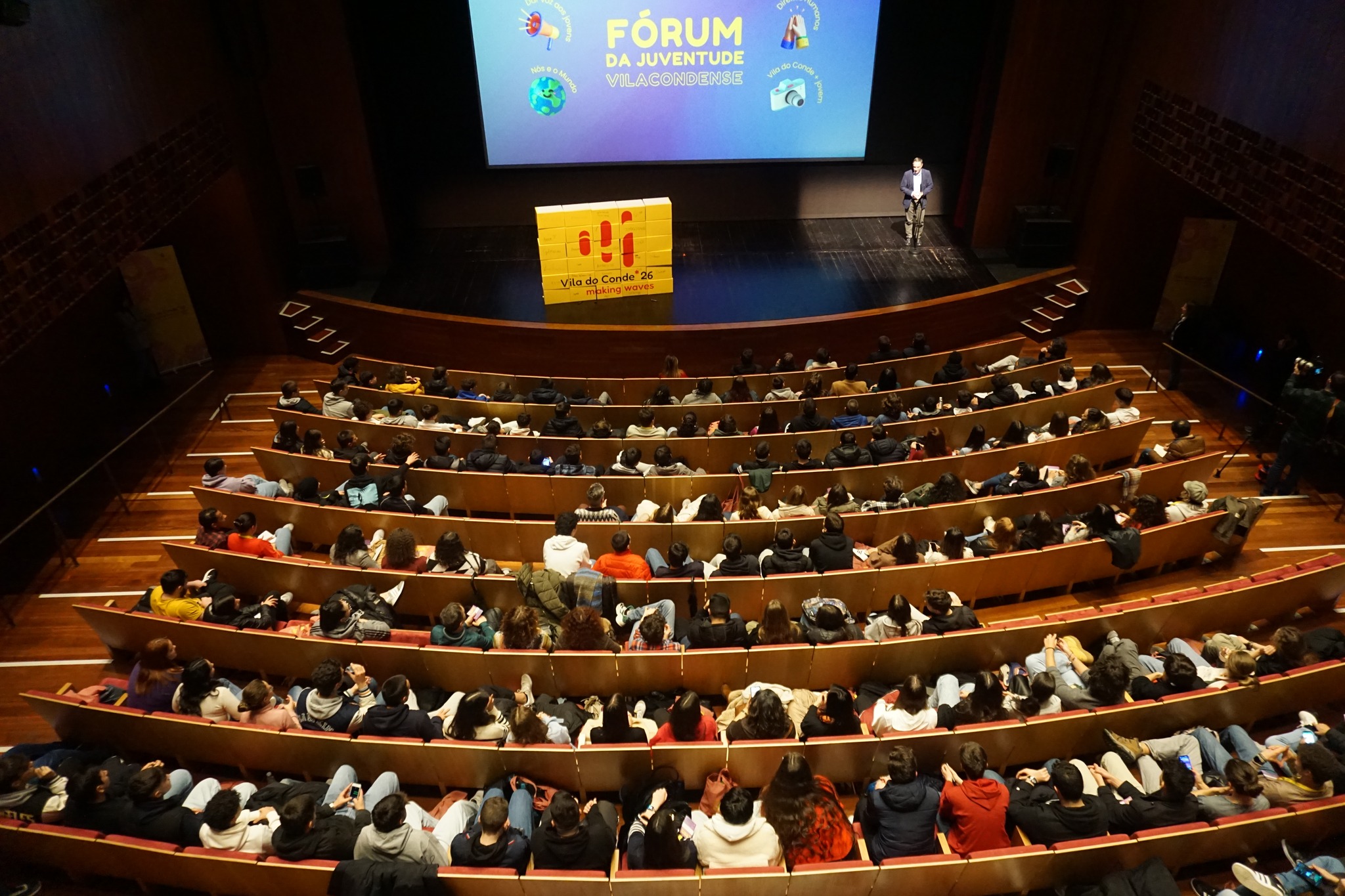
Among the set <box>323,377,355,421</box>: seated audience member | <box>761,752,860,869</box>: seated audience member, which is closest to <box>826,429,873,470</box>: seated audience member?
<box>761,752,860,869</box>: seated audience member

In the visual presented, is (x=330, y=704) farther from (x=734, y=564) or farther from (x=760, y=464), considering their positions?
(x=760, y=464)

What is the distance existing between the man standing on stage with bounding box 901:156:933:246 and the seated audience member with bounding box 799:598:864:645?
6.61 m

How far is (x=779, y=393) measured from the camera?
303 inches

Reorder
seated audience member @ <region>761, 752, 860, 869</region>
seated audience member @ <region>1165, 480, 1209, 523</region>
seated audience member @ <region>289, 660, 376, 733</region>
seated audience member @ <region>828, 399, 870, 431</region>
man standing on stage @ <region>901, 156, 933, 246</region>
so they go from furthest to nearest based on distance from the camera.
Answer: man standing on stage @ <region>901, 156, 933, 246</region> → seated audience member @ <region>828, 399, 870, 431</region> → seated audience member @ <region>1165, 480, 1209, 523</region> → seated audience member @ <region>289, 660, 376, 733</region> → seated audience member @ <region>761, 752, 860, 869</region>

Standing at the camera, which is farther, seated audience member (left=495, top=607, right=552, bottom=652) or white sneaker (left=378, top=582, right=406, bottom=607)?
white sneaker (left=378, top=582, right=406, bottom=607)

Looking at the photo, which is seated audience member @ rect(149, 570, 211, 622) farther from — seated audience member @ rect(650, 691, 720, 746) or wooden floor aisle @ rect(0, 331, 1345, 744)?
seated audience member @ rect(650, 691, 720, 746)

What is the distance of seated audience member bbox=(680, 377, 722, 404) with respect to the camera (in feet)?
24.8

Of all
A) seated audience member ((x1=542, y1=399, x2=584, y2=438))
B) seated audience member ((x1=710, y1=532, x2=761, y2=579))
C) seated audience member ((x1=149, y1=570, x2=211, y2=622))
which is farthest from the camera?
seated audience member ((x1=542, y1=399, x2=584, y2=438))

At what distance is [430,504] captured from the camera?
6254 millimetres

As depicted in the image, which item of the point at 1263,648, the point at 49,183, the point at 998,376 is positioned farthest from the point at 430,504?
the point at 1263,648

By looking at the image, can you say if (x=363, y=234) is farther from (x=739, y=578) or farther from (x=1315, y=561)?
(x=1315, y=561)

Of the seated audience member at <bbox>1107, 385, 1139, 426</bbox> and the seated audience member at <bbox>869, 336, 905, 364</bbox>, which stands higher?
the seated audience member at <bbox>1107, 385, 1139, 426</bbox>

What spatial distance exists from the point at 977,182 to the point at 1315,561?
6325 millimetres

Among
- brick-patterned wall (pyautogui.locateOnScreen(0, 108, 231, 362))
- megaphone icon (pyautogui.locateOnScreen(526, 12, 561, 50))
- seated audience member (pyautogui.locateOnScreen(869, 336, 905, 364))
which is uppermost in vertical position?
megaphone icon (pyautogui.locateOnScreen(526, 12, 561, 50))
